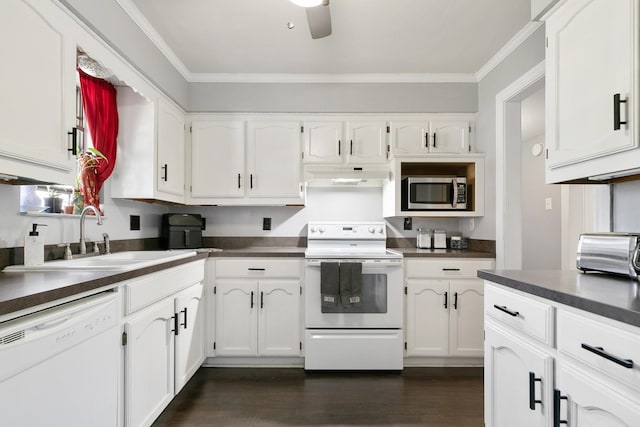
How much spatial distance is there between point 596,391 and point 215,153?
291cm

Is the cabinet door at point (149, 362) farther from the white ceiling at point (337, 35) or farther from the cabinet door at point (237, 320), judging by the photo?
the white ceiling at point (337, 35)

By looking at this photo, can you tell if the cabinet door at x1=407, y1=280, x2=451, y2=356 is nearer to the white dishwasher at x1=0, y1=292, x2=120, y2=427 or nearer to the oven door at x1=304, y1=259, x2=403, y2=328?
the oven door at x1=304, y1=259, x2=403, y2=328

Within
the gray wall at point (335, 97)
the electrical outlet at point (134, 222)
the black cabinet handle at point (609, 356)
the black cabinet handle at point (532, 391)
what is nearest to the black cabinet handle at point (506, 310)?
the black cabinet handle at point (532, 391)

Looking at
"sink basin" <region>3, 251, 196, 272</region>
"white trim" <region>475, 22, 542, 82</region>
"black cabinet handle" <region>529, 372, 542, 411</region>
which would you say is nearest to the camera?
"black cabinet handle" <region>529, 372, 542, 411</region>

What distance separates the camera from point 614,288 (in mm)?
1173

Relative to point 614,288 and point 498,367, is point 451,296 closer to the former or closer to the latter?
point 498,367

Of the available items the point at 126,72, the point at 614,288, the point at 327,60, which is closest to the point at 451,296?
the point at 614,288

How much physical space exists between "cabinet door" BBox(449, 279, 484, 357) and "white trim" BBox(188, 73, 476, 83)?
5.73 feet

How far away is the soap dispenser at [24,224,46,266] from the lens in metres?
1.57

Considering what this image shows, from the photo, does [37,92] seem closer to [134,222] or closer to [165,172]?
[165,172]

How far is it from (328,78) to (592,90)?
6.97ft

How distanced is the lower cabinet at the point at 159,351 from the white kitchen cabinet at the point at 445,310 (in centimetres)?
161

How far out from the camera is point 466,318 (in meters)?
2.82

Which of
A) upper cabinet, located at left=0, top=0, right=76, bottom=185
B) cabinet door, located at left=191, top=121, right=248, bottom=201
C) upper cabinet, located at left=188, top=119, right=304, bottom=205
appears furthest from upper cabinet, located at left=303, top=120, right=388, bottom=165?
upper cabinet, located at left=0, top=0, right=76, bottom=185
